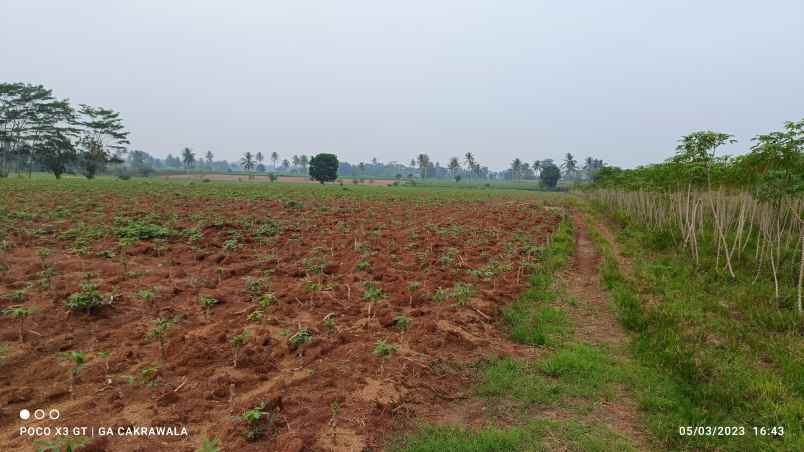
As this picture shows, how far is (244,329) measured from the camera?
499cm

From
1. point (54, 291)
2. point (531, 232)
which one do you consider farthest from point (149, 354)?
point (531, 232)

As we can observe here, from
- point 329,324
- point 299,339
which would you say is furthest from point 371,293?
point 299,339

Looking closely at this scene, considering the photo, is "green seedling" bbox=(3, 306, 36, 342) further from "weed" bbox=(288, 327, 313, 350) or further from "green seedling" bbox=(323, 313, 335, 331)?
"green seedling" bbox=(323, 313, 335, 331)

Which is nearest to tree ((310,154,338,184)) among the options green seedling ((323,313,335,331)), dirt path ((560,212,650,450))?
dirt path ((560,212,650,450))

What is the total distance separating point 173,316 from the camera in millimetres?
5473

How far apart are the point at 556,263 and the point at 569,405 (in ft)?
21.3

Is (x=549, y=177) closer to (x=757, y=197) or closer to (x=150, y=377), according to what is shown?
(x=757, y=197)

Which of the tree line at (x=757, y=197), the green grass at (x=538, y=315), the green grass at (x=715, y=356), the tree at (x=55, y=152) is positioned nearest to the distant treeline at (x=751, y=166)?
the tree line at (x=757, y=197)

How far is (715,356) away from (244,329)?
Answer: 20.7 feet

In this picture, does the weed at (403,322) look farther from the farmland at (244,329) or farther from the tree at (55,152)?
the tree at (55,152)

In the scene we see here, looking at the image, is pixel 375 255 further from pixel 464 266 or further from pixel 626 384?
pixel 626 384

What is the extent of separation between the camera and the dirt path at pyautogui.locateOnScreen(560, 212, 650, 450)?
3.73 m

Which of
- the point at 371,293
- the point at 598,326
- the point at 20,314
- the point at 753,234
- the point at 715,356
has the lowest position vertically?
the point at 598,326

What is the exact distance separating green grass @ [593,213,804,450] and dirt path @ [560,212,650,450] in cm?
18
